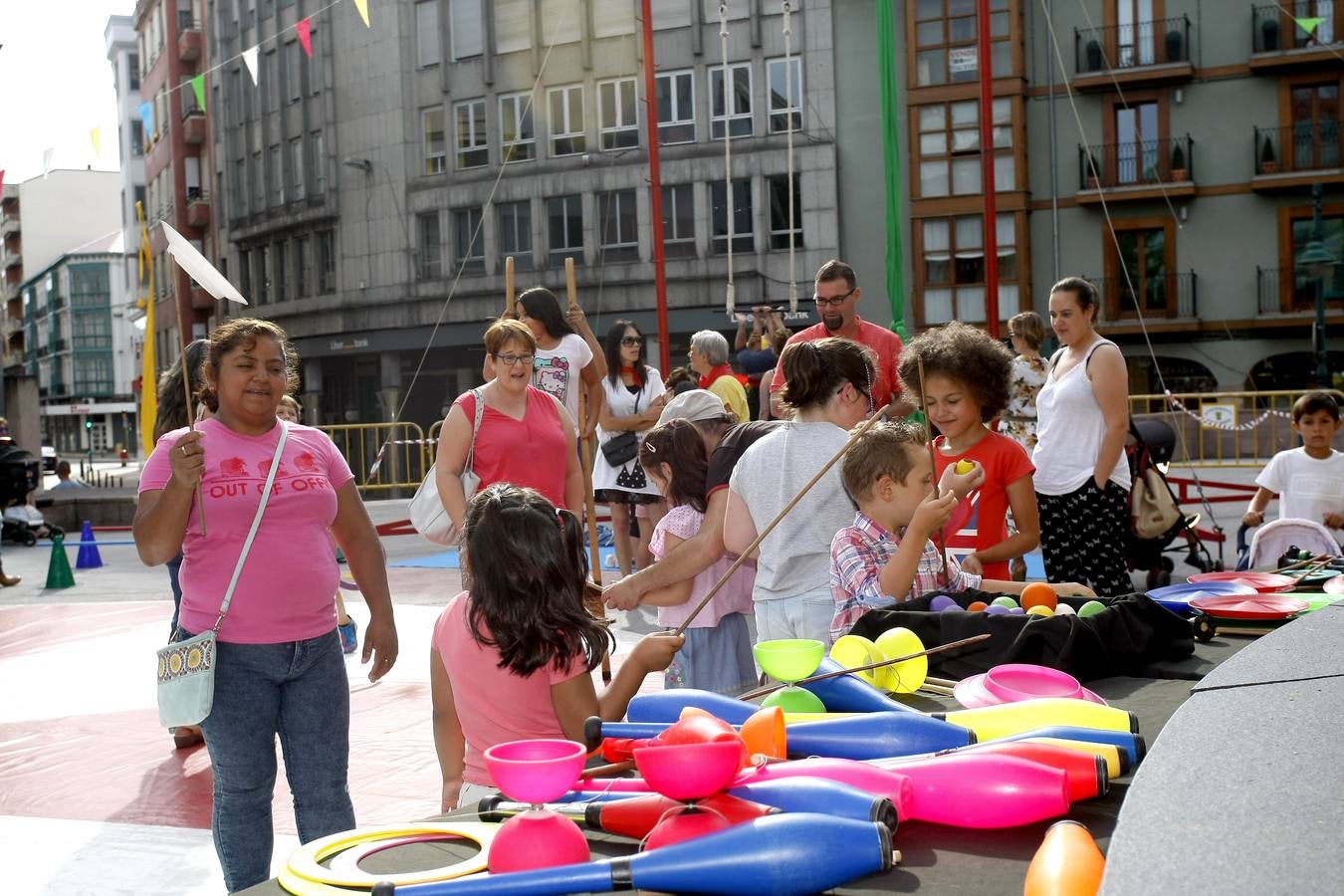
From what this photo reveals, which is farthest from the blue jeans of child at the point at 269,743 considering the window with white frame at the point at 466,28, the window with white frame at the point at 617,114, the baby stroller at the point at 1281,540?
the window with white frame at the point at 466,28

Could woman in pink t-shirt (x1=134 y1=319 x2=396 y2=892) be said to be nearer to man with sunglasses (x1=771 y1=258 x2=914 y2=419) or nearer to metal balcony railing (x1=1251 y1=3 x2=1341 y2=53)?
man with sunglasses (x1=771 y1=258 x2=914 y2=419)

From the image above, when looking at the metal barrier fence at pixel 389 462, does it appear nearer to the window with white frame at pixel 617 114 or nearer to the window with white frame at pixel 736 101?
the window with white frame at pixel 617 114

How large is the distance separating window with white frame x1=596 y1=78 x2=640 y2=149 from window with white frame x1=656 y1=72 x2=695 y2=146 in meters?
0.70

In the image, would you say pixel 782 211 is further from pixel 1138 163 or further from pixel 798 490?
pixel 798 490

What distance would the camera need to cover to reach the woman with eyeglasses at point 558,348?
5.77 m

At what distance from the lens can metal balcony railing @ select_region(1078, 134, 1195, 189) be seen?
89.3 feet

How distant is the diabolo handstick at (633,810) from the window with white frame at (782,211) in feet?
85.1

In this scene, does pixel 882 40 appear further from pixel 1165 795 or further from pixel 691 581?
pixel 1165 795

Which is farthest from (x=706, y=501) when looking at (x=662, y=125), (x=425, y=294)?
(x=425, y=294)

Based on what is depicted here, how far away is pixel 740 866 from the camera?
1263 mm

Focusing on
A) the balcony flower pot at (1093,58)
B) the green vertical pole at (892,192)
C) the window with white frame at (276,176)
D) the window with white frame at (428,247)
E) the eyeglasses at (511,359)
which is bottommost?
the eyeglasses at (511,359)

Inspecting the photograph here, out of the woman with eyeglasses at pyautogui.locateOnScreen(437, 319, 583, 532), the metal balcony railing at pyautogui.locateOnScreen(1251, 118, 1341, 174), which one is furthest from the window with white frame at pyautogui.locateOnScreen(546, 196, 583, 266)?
the woman with eyeglasses at pyautogui.locateOnScreen(437, 319, 583, 532)

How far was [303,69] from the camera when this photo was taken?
32531 millimetres

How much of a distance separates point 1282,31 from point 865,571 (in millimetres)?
28153
